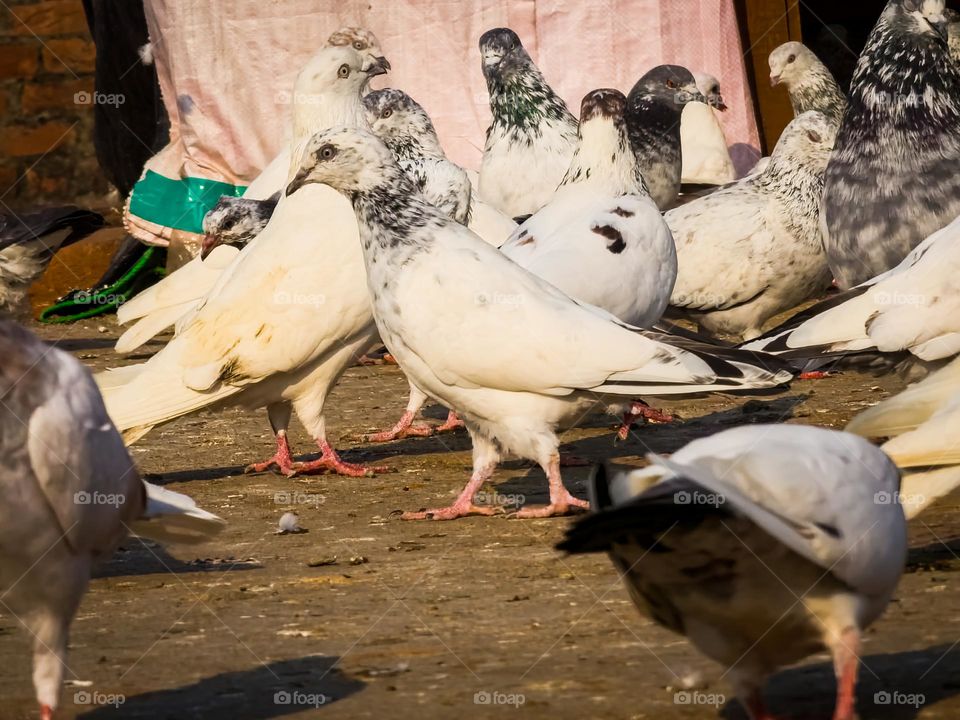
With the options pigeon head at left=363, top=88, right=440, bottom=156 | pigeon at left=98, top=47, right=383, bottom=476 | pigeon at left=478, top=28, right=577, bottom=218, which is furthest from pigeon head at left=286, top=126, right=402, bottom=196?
pigeon at left=478, top=28, right=577, bottom=218

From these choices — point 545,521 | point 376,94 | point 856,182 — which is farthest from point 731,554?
point 376,94

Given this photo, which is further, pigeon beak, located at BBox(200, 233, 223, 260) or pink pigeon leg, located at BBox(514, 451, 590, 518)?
pigeon beak, located at BBox(200, 233, 223, 260)

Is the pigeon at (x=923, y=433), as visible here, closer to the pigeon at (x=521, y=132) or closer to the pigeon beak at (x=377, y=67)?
the pigeon beak at (x=377, y=67)

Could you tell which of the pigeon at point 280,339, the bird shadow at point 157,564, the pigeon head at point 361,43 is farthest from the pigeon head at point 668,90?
A: the bird shadow at point 157,564

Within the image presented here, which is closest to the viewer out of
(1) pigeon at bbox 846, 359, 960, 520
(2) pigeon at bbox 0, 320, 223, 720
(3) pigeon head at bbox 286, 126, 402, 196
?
(2) pigeon at bbox 0, 320, 223, 720

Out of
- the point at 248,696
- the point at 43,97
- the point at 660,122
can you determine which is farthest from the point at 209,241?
the point at 43,97

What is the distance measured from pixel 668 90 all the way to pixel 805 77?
1.30 metres

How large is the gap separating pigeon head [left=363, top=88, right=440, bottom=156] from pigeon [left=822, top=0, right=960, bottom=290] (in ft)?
7.81

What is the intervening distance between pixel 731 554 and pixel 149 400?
382 cm

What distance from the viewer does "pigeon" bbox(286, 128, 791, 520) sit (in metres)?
5.33

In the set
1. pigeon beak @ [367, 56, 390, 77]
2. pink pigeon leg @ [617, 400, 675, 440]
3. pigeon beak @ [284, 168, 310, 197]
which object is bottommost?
pink pigeon leg @ [617, 400, 675, 440]

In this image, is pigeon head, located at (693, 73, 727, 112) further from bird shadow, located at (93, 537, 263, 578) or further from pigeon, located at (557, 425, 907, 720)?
pigeon, located at (557, 425, 907, 720)

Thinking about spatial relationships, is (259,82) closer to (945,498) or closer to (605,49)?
(605,49)

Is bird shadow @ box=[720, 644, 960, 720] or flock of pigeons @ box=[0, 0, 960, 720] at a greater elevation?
flock of pigeons @ box=[0, 0, 960, 720]
